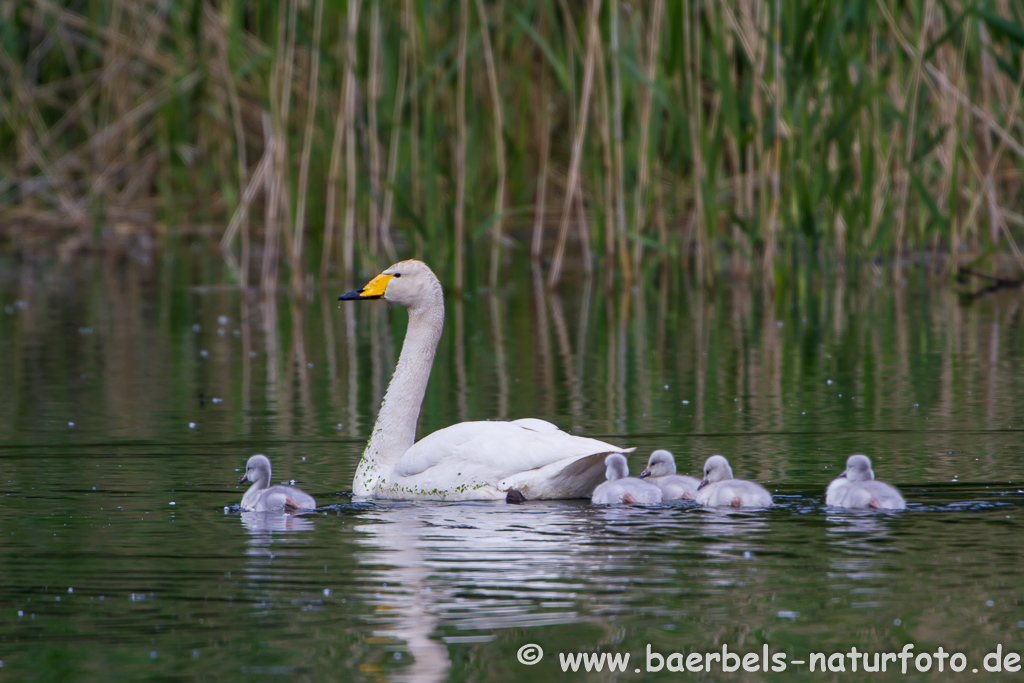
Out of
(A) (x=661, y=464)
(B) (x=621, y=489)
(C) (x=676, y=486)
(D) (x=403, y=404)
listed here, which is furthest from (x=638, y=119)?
(B) (x=621, y=489)

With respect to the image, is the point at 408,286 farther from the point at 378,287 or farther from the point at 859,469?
the point at 859,469

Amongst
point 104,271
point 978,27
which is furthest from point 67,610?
point 104,271

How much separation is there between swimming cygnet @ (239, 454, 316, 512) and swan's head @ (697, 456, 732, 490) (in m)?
1.38

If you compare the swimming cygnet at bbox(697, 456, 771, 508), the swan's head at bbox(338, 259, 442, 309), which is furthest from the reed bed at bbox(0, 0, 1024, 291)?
the swimming cygnet at bbox(697, 456, 771, 508)

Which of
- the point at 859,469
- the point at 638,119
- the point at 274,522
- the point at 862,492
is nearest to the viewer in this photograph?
the point at 862,492

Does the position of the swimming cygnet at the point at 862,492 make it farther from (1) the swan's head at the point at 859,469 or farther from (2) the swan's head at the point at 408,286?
(2) the swan's head at the point at 408,286

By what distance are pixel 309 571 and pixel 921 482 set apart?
7.82ft

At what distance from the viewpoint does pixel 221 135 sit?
18719mm

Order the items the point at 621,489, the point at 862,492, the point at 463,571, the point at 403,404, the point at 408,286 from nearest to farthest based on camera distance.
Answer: the point at 463,571, the point at 862,492, the point at 621,489, the point at 403,404, the point at 408,286

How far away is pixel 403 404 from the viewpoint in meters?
6.64

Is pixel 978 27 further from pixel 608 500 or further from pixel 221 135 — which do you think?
pixel 221 135

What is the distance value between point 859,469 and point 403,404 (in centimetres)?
194

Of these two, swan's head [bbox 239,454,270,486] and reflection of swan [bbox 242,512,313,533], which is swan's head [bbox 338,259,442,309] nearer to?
swan's head [bbox 239,454,270,486]

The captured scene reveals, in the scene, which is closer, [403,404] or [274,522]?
[274,522]
